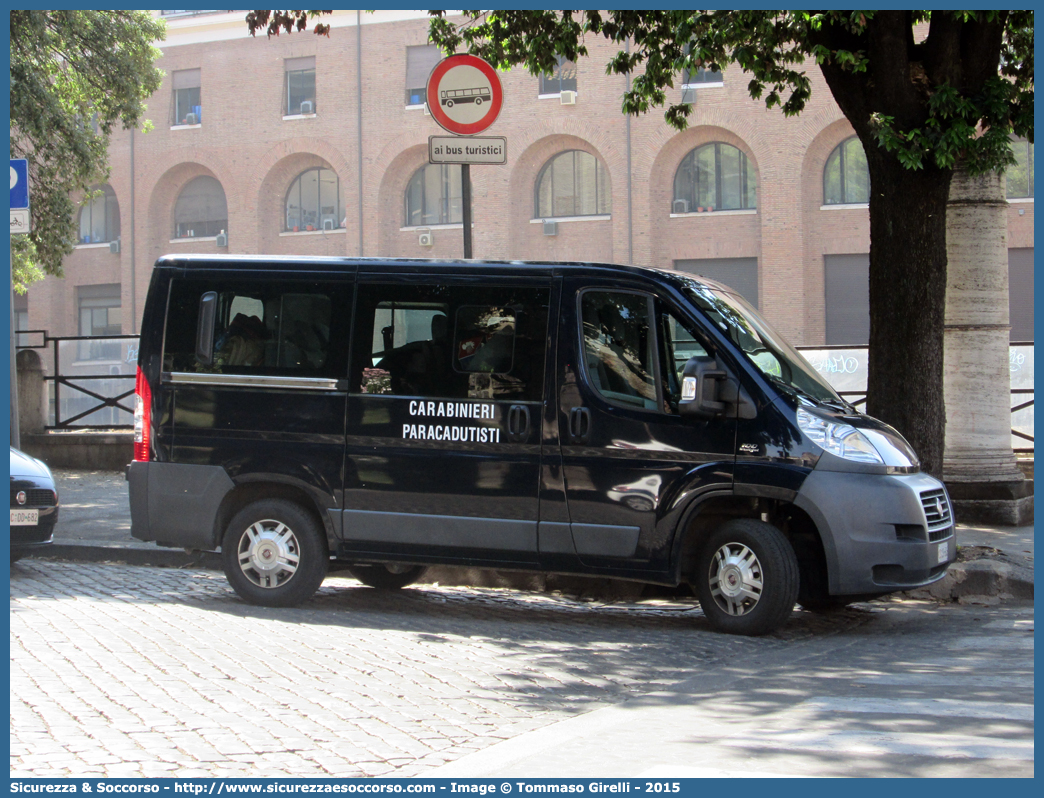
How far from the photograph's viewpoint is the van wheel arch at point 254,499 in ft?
27.3

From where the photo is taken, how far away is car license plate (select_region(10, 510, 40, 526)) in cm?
987

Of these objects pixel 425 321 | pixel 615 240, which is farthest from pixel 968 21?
pixel 615 240

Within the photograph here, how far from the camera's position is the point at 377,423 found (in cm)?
802

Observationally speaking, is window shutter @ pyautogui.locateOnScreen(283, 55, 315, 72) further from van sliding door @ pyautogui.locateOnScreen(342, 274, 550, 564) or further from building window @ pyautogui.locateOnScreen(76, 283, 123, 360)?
van sliding door @ pyautogui.locateOnScreen(342, 274, 550, 564)

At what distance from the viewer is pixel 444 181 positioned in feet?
135

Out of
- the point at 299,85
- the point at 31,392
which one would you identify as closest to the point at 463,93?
the point at 31,392

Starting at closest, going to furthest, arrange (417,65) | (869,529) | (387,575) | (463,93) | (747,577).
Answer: (869,529) < (747,577) < (387,575) < (463,93) < (417,65)

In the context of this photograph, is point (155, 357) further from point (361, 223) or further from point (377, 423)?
point (361, 223)

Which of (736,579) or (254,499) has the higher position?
(254,499)

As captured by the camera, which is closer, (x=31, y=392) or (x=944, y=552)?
(x=944, y=552)

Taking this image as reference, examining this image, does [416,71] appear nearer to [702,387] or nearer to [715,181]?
[715,181]

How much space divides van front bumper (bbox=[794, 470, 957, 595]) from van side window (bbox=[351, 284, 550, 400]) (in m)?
1.86

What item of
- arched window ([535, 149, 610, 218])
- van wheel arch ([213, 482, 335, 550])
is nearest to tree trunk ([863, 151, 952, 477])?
van wheel arch ([213, 482, 335, 550])

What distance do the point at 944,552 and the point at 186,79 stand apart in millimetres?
41272
